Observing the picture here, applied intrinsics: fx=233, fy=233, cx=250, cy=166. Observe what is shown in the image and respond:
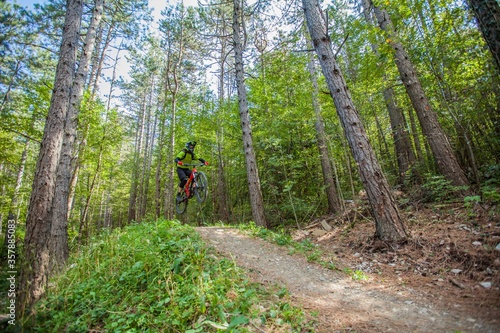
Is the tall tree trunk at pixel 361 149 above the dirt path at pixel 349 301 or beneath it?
above

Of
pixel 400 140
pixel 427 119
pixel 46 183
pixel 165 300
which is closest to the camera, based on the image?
pixel 165 300

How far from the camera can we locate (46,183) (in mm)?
4242

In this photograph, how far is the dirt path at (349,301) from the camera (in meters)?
2.37

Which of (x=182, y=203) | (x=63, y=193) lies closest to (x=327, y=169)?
(x=182, y=203)

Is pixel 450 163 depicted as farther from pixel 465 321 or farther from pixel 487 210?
pixel 465 321

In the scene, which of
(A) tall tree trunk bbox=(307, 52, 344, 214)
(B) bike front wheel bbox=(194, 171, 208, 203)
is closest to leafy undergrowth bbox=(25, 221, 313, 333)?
(B) bike front wheel bbox=(194, 171, 208, 203)

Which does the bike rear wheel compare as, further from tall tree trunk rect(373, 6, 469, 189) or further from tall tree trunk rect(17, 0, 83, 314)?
tall tree trunk rect(373, 6, 469, 189)

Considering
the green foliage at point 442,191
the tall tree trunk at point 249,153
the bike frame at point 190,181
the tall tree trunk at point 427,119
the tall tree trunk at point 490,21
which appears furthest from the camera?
the bike frame at point 190,181

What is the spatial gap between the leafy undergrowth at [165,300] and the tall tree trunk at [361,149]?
285 cm

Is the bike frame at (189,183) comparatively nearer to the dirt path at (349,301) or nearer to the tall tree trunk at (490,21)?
the dirt path at (349,301)

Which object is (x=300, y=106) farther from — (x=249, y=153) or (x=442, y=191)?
(x=442, y=191)

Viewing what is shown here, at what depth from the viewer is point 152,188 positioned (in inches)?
950

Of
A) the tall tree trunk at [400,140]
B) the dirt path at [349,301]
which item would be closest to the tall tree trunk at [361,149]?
the dirt path at [349,301]

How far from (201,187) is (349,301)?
616cm
